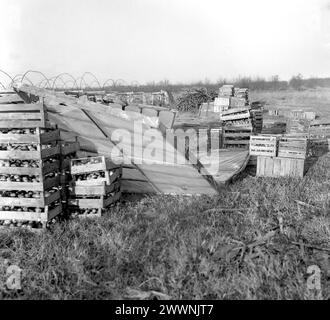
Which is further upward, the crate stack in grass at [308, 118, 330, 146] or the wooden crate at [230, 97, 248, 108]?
the wooden crate at [230, 97, 248, 108]

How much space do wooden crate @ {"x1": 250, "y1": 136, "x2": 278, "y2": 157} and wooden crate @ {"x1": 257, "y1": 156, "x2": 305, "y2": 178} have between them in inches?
4.9

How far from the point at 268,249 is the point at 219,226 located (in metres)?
1.07

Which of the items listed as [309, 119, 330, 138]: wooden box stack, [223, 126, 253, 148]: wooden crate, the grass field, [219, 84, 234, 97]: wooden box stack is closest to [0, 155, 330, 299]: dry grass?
the grass field

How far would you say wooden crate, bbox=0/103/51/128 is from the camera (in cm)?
554

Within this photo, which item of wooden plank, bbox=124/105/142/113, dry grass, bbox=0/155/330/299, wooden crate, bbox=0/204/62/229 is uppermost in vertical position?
wooden plank, bbox=124/105/142/113

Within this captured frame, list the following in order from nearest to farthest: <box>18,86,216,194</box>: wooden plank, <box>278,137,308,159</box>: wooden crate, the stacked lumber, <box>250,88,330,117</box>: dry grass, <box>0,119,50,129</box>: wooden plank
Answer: <box>0,119,50,129</box>: wooden plank, <box>18,86,216,194</box>: wooden plank, <box>278,137,308,159</box>: wooden crate, the stacked lumber, <box>250,88,330,117</box>: dry grass

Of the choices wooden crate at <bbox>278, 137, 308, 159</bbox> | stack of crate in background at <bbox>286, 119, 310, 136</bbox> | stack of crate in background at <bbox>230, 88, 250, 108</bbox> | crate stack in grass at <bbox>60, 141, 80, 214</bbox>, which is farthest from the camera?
stack of crate in background at <bbox>230, 88, 250, 108</bbox>

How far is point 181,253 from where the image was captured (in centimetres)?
467

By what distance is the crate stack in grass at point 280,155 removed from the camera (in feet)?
27.7

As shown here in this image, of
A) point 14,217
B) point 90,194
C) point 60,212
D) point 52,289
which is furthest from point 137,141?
point 52,289

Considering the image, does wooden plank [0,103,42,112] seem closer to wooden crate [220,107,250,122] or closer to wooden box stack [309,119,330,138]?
wooden crate [220,107,250,122]

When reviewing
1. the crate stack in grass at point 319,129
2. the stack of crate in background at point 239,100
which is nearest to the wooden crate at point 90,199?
the crate stack in grass at point 319,129

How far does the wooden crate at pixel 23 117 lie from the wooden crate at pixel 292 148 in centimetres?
550

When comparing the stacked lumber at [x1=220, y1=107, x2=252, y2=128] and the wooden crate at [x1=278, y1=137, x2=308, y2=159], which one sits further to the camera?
the stacked lumber at [x1=220, y1=107, x2=252, y2=128]
